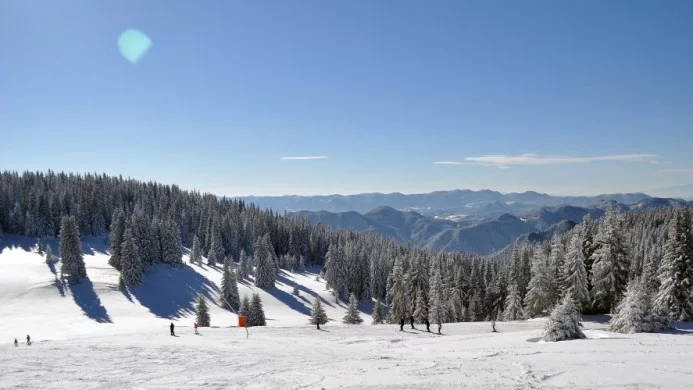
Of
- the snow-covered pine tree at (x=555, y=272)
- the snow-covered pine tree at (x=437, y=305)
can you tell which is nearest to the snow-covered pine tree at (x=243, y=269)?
the snow-covered pine tree at (x=437, y=305)

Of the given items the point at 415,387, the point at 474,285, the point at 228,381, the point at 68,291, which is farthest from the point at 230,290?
the point at 415,387

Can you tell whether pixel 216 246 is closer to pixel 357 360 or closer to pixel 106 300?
pixel 106 300

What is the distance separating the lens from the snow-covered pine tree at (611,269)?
40.7m

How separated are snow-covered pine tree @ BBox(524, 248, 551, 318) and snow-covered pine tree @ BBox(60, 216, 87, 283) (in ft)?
256

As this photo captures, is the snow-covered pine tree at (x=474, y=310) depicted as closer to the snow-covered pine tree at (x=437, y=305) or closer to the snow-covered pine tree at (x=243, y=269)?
the snow-covered pine tree at (x=437, y=305)

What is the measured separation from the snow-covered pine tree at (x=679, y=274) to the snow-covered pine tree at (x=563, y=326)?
44.8 ft

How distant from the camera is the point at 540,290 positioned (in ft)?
160

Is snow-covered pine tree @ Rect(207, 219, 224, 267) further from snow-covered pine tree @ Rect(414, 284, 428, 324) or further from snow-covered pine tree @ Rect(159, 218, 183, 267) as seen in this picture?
snow-covered pine tree @ Rect(414, 284, 428, 324)

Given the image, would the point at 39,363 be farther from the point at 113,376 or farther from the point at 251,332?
the point at 251,332

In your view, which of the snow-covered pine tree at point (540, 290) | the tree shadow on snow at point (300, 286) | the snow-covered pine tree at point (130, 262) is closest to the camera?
the snow-covered pine tree at point (540, 290)

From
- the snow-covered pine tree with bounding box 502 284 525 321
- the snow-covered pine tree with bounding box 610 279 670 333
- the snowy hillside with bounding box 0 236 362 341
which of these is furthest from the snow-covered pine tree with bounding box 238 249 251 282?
the snow-covered pine tree with bounding box 610 279 670 333

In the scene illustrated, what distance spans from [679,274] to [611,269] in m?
5.29

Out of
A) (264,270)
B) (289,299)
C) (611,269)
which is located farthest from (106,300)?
(611,269)

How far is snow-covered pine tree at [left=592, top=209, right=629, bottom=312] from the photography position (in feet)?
134
